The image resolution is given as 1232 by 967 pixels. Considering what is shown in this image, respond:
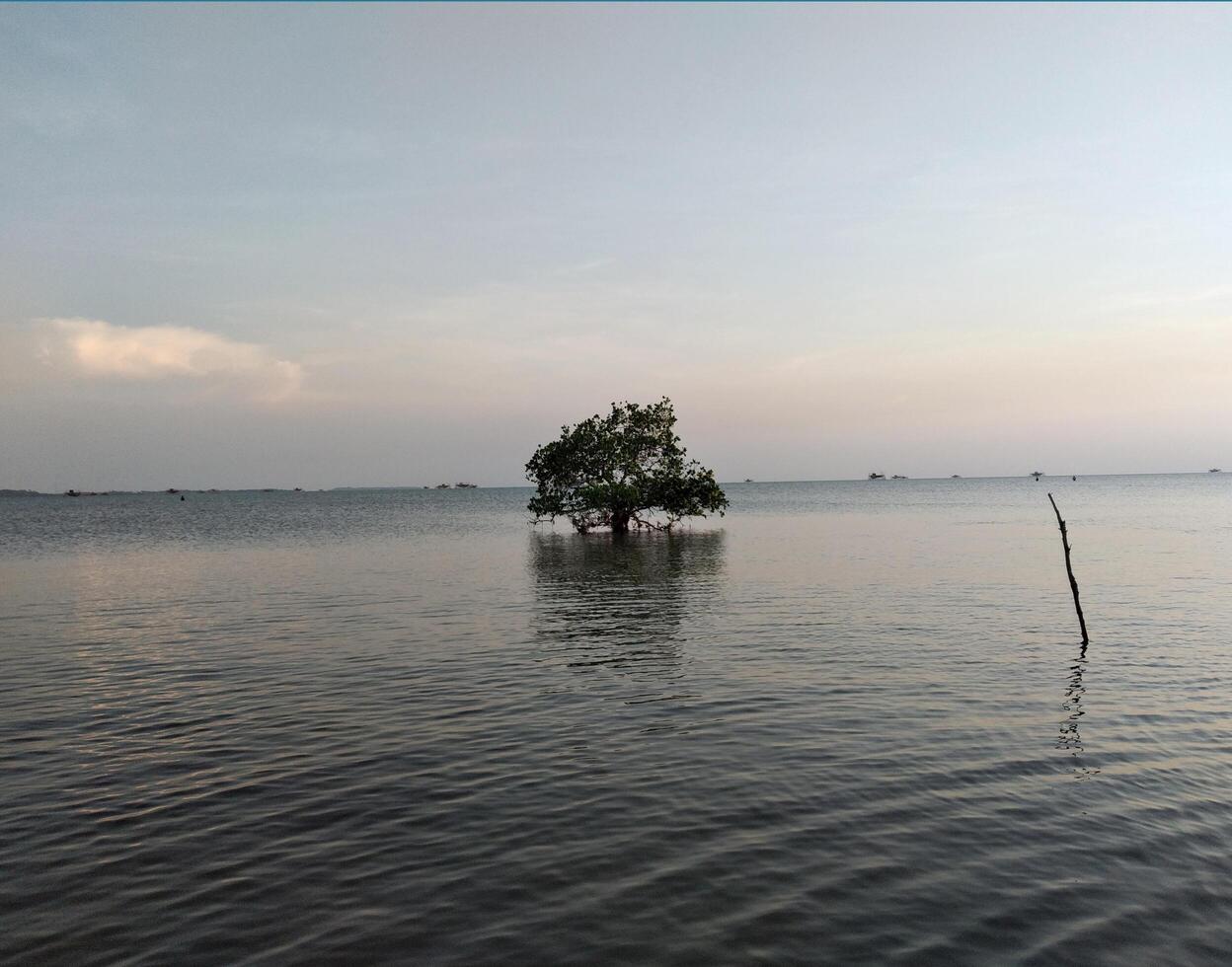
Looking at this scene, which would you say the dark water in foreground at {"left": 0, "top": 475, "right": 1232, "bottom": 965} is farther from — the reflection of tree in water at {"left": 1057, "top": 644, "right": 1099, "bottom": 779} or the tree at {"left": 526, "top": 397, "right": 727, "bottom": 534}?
the tree at {"left": 526, "top": 397, "right": 727, "bottom": 534}

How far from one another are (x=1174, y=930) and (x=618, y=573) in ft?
137

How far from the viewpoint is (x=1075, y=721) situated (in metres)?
18.0

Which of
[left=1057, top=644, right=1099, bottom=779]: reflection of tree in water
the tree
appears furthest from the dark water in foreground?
the tree

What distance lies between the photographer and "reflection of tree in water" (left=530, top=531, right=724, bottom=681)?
2622 centimetres

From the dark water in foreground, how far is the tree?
5089 cm

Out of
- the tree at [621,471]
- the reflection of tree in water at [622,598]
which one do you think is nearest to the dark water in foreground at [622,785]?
the reflection of tree in water at [622,598]

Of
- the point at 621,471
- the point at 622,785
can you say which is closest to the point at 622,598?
the point at 622,785

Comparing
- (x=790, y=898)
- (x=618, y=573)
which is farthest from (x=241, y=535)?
(x=790, y=898)

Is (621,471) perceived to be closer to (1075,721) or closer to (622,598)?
(622,598)

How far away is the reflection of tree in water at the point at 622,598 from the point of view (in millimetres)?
26219

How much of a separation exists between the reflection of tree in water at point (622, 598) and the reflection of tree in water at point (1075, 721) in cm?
949

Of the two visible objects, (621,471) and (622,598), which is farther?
(621,471)

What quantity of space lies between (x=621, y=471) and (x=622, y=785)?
238ft

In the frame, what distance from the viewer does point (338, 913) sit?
984 cm
